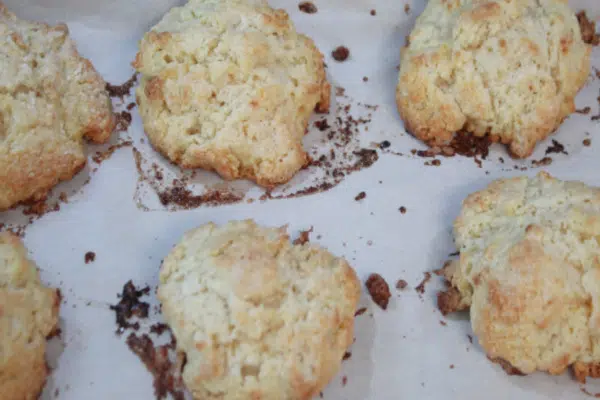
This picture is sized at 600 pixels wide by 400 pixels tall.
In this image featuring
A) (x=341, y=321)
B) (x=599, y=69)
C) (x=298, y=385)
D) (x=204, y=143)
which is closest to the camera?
(x=298, y=385)

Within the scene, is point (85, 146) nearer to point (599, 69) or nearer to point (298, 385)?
point (298, 385)

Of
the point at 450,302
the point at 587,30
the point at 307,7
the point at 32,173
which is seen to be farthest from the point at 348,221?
the point at 587,30

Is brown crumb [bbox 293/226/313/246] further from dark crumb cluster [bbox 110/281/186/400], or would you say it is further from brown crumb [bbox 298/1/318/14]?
brown crumb [bbox 298/1/318/14]

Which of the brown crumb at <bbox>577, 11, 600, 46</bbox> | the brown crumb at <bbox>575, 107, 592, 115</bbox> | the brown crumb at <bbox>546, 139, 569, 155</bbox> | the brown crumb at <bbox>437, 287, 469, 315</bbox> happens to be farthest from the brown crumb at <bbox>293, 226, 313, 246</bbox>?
the brown crumb at <bbox>577, 11, 600, 46</bbox>

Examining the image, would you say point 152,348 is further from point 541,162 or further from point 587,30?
point 587,30

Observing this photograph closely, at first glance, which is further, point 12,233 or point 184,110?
point 184,110

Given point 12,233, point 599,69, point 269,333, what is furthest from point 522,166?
point 12,233
